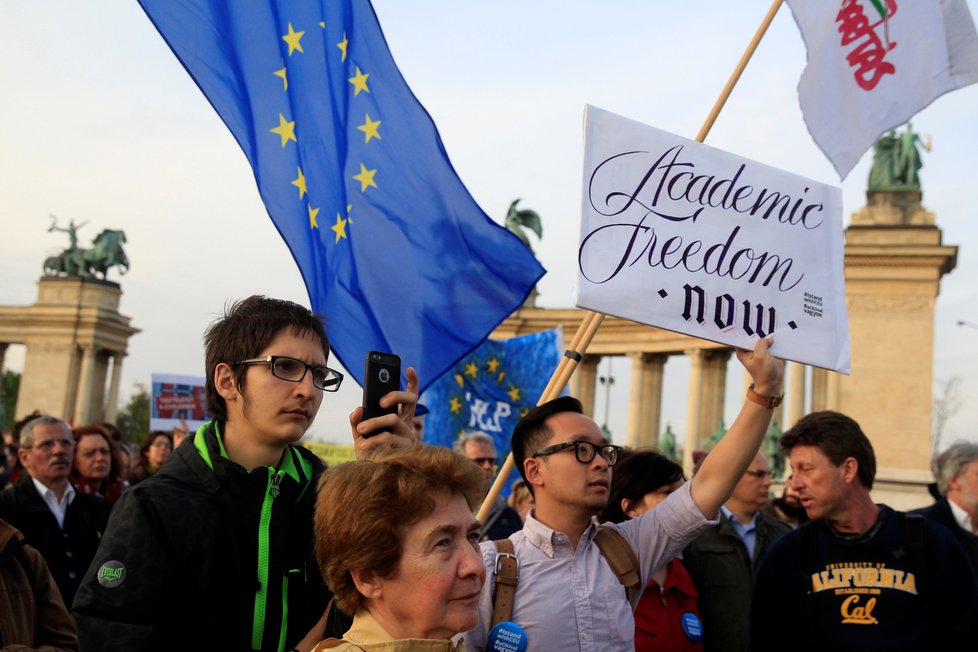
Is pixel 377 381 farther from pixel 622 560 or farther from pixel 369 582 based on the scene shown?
pixel 622 560

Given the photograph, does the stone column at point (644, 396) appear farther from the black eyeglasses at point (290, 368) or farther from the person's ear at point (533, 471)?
the black eyeglasses at point (290, 368)

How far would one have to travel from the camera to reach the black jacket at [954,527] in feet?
22.2

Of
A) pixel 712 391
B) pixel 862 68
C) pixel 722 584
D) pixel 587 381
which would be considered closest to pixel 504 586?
pixel 722 584

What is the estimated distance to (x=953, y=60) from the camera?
6.70m

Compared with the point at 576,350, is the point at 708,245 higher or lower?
higher

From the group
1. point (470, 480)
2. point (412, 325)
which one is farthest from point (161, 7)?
point (470, 480)

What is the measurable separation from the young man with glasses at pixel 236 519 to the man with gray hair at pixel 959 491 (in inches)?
191

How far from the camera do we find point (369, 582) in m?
3.19

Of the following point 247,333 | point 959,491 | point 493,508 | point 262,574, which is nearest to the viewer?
point 262,574

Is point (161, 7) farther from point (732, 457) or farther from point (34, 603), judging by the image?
point (732, 457)

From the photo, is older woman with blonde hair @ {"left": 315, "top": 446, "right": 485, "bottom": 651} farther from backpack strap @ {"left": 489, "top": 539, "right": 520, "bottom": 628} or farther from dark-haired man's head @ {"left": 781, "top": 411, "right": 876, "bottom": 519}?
dark-haired man's head @ {"left": 781, "top": 411, "right": 876, "bottom": 519}

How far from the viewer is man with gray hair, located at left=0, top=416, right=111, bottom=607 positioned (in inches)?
295

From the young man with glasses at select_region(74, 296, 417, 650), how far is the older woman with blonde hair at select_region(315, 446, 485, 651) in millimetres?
459

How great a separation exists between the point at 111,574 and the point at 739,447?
8.17ft
